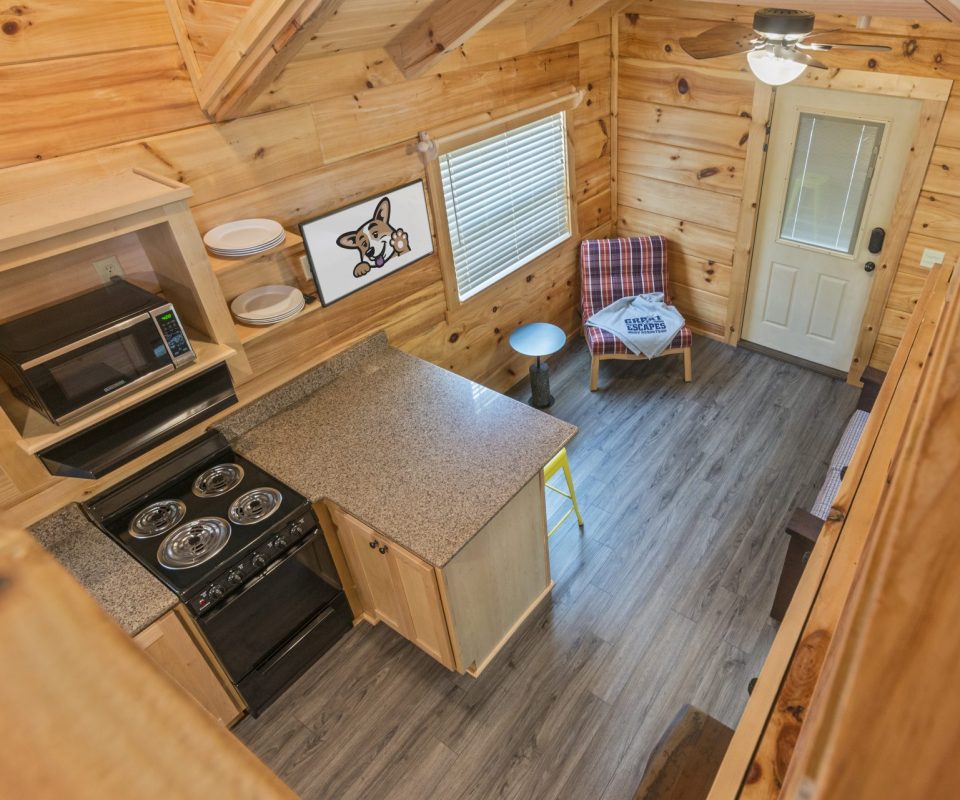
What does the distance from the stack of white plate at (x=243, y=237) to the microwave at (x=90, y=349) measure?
1.09 feet

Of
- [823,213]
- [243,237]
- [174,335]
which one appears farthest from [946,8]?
[174,335]

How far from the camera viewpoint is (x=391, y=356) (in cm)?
333

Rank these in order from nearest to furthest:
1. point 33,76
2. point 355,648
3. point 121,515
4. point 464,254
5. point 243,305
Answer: point 33,76
point 121,515
point 243,305
point 355,648
point 464,254

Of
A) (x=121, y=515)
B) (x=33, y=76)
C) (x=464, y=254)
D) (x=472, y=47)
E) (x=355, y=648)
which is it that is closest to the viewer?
(x=33, y=76)

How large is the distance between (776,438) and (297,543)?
2.94 metres

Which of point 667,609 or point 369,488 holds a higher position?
point 369,488

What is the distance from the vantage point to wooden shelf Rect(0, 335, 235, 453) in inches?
77.6

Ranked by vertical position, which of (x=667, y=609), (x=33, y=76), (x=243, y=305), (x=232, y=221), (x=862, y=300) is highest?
(x=33, y=76)

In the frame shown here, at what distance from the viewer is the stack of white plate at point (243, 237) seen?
93.5 inches

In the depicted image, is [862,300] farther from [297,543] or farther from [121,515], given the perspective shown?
[121,515]

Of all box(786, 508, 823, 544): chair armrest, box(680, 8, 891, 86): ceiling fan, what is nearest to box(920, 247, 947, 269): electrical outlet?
box(680, 8, 891, 86): ceiling fan

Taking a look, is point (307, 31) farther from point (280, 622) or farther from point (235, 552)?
point (280, 622)

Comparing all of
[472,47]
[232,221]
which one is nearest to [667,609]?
[232,221]

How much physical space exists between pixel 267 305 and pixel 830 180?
3.33m
